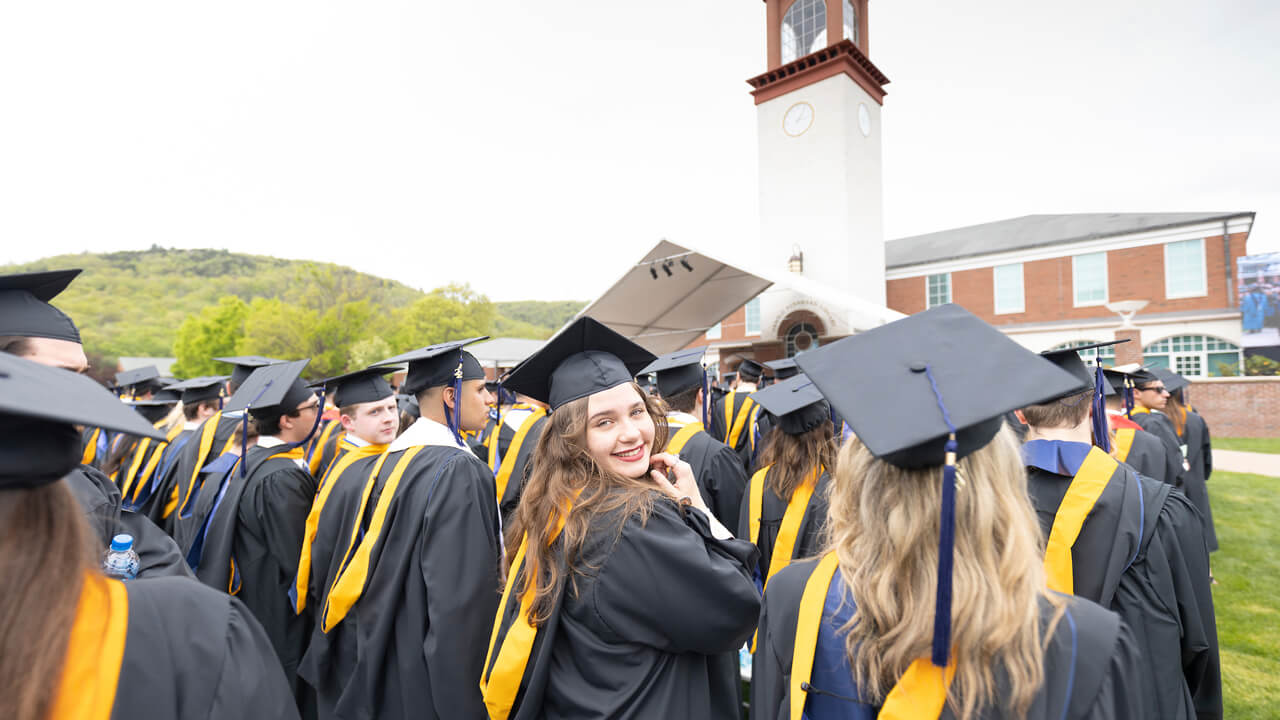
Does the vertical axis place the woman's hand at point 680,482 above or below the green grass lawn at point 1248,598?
above

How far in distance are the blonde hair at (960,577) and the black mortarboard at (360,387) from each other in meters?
2.91

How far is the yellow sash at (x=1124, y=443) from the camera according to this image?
4148mm

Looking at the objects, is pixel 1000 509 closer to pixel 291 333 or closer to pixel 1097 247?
pixel 1097 247

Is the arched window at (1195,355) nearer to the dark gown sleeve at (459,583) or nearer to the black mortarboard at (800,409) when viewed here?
the black mortarboard at (800,409)

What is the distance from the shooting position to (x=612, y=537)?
5.76ft

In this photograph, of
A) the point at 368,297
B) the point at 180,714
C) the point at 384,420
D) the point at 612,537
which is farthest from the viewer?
the point at 368,297

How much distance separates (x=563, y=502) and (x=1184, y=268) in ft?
90.5

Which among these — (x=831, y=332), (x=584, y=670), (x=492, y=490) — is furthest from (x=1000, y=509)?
(x=831, y=332)

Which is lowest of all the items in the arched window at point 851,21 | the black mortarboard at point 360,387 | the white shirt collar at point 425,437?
the white shirt collar at point 425,437

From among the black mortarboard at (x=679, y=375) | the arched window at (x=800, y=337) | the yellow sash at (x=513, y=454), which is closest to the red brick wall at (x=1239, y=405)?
the arched window at (x=800, y=337)

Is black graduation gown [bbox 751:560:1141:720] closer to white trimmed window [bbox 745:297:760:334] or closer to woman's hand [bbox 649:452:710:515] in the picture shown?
woman's hand [bbox 649:452:710:515]

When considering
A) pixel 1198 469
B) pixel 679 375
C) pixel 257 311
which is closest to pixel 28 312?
pixel 679 375

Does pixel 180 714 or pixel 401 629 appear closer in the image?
pixel 180 714

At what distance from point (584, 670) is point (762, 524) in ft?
5.27
